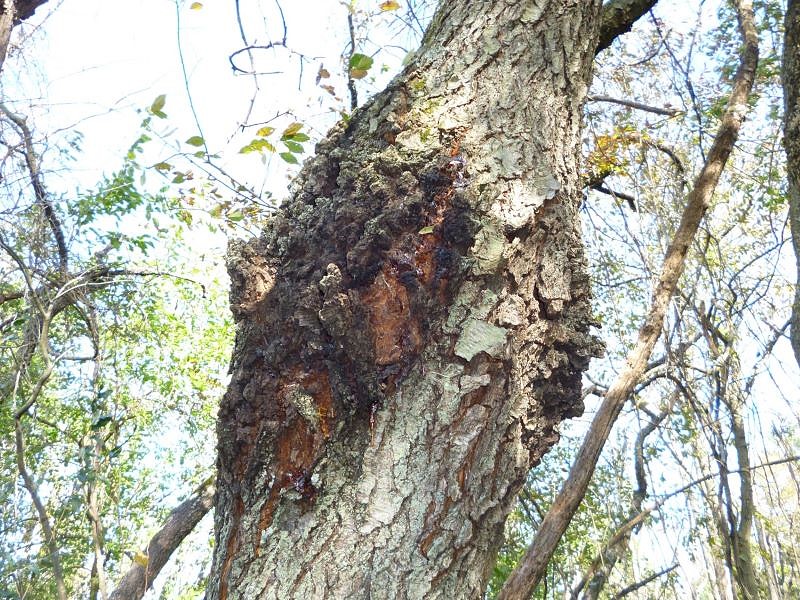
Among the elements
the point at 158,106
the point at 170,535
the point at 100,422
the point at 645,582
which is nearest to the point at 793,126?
the point at 158,106

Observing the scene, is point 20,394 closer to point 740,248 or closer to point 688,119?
point 688,119

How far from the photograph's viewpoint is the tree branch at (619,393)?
2234 millimetres

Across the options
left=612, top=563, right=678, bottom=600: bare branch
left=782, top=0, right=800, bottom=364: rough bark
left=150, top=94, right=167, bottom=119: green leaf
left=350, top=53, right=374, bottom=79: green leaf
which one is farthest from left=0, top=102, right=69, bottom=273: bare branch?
left=612, top=563, right=678, bottom=600: bare branch

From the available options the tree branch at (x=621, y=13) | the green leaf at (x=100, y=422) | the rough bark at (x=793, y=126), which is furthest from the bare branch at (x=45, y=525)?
the rough bark at (x=793, y=126)

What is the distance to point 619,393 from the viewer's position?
7.50 ft

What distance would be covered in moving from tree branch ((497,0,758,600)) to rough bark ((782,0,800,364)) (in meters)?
0.20

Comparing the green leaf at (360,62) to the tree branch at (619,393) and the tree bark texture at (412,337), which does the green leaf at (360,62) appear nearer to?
the tree bark texture at (412,337)

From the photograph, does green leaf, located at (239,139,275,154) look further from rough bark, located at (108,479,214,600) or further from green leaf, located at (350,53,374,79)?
rough bark, located at (108,479,214,600)

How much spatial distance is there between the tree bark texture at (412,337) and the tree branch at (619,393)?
105 cm

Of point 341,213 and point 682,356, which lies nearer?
point 341,213

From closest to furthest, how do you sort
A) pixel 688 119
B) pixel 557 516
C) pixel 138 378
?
1. pixel 557 516
2. pixel 688 119
3. pixel 138 378

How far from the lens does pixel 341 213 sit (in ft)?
4.02

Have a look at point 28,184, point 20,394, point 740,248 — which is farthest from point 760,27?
point 20,394

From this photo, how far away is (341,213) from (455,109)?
13.1 inches
